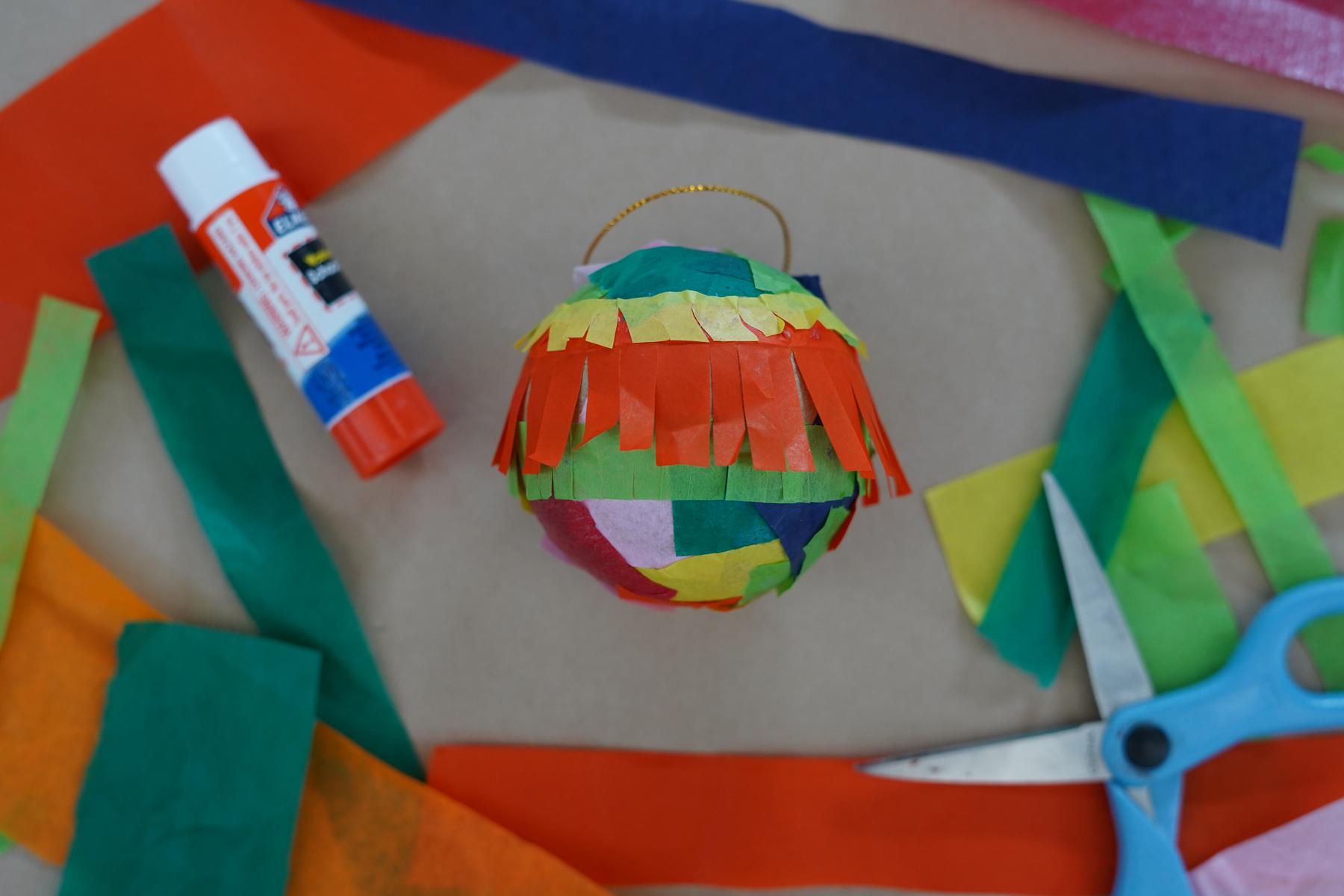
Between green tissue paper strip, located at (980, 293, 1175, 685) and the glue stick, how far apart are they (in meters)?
0.49

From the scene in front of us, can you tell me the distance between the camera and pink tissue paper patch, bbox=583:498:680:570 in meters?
0.49

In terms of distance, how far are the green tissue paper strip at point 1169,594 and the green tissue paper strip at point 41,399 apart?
85 cm

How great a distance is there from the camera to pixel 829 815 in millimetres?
734

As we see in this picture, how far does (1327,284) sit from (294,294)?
823 mm

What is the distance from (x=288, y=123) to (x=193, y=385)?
225 mm

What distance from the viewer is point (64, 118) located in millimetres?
705

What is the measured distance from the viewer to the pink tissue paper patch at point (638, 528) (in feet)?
1.60

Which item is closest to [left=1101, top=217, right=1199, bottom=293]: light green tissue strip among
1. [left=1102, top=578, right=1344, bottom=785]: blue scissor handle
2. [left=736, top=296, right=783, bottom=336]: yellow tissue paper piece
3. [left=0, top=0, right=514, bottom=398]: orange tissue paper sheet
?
[left=1102, top=578, right=1344, bottom=785]: blue scissor handle

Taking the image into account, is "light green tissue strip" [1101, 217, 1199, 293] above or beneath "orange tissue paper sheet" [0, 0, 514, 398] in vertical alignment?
beneath

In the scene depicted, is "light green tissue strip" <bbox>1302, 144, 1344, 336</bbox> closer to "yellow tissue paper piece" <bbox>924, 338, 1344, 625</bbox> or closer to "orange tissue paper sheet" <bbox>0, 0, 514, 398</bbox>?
"yellow tissue paper piece" <bbox>924, 338, 1344, 625</bbox>

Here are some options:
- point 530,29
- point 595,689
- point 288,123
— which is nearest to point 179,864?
point 595,689

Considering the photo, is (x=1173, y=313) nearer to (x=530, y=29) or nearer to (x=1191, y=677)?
(x=1191, y=677)

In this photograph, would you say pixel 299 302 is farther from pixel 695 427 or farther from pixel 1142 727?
pixel 1142 727

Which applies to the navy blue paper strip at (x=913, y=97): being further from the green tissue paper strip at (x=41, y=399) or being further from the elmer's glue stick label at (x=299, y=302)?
the green tissue paper strip at (x=41, y=399)
